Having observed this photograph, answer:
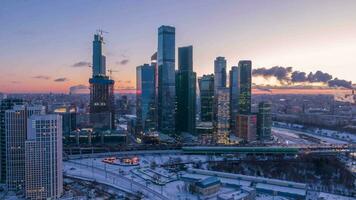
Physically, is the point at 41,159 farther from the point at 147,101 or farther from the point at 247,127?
the point at 247,127

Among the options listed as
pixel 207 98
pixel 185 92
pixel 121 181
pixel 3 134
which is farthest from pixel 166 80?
pixel 3 134

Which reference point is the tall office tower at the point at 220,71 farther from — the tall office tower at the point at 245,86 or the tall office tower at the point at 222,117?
the tall office tower at the point at 222,117

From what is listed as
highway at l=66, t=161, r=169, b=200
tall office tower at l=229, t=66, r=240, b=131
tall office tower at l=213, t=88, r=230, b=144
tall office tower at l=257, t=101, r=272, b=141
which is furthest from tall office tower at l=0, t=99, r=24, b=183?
tall office tower at l=229, t=66, r=240, b=131

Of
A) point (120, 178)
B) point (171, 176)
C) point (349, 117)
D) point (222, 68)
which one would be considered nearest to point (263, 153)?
point (171, 176)

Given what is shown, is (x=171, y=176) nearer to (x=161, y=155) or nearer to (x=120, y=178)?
(x=120, y=178)

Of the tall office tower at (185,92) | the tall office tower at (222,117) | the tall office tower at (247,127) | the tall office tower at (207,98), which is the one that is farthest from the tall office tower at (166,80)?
the tall office tower at (247,127)

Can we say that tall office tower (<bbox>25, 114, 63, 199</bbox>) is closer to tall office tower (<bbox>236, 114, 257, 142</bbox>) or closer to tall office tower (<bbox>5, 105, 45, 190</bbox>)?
tall office tower (<bbox>5, 105, 45, 190</bbox>)
